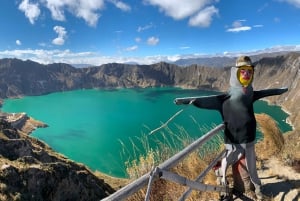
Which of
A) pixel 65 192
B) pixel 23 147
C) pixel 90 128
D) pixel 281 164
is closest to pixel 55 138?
pixel 90 128

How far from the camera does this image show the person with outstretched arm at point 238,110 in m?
4.32

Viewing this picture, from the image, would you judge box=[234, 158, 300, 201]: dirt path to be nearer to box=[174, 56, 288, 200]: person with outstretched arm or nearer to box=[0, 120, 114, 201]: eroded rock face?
box=[174, 56, 288, 200]: person with outstretched arm

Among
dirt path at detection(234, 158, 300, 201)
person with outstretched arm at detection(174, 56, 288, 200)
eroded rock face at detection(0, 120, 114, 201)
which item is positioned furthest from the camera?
eroded rock face at detection(0, 120, 114, 201)

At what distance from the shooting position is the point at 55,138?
427 ft

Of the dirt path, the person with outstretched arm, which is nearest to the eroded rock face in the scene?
the dirt path

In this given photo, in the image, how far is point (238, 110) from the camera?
433 centimetres

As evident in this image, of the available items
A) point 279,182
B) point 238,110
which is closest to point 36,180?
point 279,182

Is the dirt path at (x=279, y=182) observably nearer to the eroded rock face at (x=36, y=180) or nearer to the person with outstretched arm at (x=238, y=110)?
the person with outstretched arm at (x=238, y=110)

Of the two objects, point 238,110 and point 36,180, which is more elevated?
point 238,110

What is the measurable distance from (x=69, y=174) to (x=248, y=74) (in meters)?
21.7

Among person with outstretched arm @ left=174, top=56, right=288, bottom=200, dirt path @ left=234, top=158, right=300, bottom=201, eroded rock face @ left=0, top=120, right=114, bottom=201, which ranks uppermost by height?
person with outstretched arm @ left=174, top=56, right=288, bottom=200

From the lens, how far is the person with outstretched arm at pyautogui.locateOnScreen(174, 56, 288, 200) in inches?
170

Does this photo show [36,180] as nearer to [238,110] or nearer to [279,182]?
[279,182]

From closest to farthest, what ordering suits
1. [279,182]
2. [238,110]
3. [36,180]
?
[238,110]
[279,182]
[36,180]
